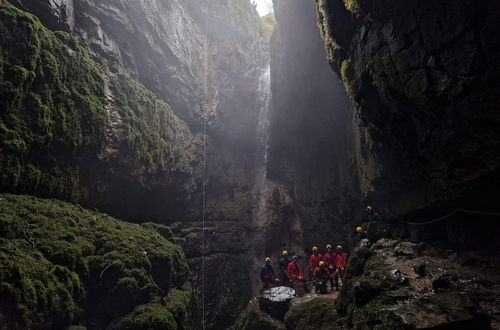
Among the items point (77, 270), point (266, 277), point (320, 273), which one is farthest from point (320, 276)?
point (77, 270)

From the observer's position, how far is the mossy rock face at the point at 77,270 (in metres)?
8.50

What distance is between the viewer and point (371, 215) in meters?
17.4

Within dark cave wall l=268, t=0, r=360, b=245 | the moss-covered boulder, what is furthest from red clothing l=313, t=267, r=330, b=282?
dark cave wall l=268, t=0, r=360, b=245

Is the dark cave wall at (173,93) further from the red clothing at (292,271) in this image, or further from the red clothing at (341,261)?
the red clothing at (341,261)

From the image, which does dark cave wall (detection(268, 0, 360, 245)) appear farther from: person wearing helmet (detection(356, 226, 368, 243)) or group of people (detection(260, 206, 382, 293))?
group of people (detection(260, 206, 382, 293))

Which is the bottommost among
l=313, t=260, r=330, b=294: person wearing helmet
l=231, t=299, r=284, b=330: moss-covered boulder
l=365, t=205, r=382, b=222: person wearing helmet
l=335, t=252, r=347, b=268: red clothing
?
l=231, t=299, r=284, b=330: moss-covered boulder

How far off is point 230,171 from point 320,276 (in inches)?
491

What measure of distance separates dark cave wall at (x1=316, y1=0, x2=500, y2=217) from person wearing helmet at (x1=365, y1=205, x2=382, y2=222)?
2.61m

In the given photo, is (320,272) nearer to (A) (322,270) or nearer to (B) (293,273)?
(A) (322,270)

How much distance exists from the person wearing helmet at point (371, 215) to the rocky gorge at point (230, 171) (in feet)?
1.04

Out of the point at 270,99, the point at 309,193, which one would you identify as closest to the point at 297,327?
the point at 309,193

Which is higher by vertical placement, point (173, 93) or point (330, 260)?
point (173, 93)

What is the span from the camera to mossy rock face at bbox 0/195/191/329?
8.50m

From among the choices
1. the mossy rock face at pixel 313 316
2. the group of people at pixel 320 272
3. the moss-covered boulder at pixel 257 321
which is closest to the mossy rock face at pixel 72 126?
the moss-covered boulder at pixel 257 321
